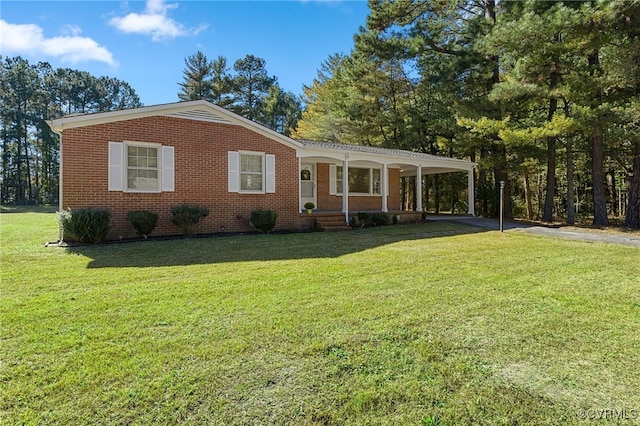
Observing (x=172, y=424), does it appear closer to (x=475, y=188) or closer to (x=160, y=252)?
(x=160, y=252)

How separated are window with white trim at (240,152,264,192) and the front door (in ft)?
10.1

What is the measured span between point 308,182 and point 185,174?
5.45 metres

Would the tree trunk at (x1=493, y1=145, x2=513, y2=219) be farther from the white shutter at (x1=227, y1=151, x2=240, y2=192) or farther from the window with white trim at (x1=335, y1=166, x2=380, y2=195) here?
the white shutter at (x1=227, y1=151, x2=240, y2=192)

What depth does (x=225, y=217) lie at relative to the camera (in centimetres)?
1073

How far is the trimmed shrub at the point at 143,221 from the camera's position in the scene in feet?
29.1

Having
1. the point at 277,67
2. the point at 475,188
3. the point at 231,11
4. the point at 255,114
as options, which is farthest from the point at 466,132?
the point at 277,67

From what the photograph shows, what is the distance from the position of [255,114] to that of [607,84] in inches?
1216

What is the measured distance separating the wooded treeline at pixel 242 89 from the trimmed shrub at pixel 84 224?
88.5 feet

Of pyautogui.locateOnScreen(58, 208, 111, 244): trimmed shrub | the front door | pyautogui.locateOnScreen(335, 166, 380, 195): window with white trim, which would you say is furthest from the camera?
pyautogui.locateOnScreen(335, 166, 380, 195): window with white trim

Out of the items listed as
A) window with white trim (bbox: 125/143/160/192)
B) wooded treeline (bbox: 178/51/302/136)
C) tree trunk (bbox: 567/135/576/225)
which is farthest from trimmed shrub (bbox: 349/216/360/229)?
wooded treeline (bbox: 178/51/302/136)

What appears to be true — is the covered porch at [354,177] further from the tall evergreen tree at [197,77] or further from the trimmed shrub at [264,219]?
the tall evergreen tree at [197,77]

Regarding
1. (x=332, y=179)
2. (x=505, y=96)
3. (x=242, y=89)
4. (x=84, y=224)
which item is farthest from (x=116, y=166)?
(x=242, y=89)

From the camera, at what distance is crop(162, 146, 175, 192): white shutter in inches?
386

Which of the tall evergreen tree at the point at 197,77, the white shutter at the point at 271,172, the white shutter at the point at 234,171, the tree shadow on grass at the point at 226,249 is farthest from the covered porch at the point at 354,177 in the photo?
the tall evergreen tree at the point at 197,77
